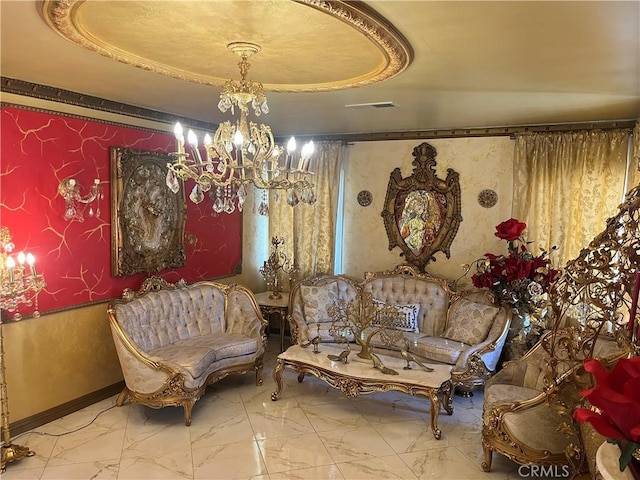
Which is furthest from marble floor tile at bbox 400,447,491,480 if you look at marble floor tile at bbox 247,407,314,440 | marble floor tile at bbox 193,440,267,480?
marble floor tile at bbox 193,440,267,480

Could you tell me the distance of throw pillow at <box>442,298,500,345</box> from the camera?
15.4 ft

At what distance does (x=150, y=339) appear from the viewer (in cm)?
448

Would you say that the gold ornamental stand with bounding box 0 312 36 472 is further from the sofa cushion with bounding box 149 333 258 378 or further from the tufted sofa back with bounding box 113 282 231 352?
the sofa cushion with bounding box 149 333 258 378

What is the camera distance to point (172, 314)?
4.79 metres

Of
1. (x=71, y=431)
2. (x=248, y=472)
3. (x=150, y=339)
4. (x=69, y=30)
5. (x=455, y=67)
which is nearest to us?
(x=69, y=30)

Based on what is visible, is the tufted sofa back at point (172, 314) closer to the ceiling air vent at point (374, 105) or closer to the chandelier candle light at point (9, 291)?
the chandelier candle light at point (9, 291)

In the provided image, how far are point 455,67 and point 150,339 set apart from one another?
11.6 ft

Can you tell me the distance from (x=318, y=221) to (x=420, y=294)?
65.2 inches

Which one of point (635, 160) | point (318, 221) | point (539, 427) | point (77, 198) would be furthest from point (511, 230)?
point (77, 198)

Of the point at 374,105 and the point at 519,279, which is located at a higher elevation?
the point at 374,105

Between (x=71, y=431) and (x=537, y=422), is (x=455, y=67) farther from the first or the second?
(x=71, y=431)

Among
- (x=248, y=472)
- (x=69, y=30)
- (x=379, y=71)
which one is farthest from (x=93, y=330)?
(x=379, y=71)

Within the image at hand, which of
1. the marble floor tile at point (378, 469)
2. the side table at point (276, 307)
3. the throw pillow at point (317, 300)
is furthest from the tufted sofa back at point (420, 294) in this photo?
the marble floor tile at point (378, 469)

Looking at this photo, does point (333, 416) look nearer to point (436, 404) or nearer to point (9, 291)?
point (436, 404)
